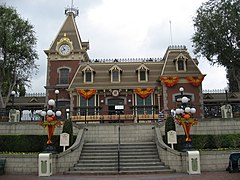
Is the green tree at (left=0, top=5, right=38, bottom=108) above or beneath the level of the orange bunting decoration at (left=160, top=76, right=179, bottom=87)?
above

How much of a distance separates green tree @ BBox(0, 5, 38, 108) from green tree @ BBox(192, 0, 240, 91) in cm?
1675

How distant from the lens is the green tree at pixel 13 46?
2477cm

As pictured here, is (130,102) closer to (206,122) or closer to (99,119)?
(99,119)

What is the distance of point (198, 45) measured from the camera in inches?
936

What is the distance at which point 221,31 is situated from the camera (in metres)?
21.9

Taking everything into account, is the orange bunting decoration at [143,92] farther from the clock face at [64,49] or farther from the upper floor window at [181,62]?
the clock face at [64,49]

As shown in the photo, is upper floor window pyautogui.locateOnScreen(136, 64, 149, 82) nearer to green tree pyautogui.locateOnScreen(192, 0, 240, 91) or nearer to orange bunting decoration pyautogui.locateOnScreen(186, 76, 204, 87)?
orange bunting decoration pyautogui.locateOnScreen(186, 76, 204, 87)

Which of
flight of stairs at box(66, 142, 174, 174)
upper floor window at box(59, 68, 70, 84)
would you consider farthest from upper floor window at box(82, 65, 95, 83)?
flight of stairs at box(66, 142, 174, 174)

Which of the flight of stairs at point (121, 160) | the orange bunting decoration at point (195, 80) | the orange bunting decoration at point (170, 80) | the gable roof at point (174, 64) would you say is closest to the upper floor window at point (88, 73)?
the gable roof at point (174, 64)

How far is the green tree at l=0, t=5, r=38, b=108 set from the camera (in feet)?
81.3

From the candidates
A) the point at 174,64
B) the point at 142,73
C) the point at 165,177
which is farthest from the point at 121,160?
the point at 174,64

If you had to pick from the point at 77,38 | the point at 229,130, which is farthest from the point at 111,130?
the point at 77,38

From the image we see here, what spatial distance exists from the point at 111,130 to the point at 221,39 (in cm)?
1240

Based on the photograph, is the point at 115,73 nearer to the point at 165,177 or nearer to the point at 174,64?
the point at 174,64
